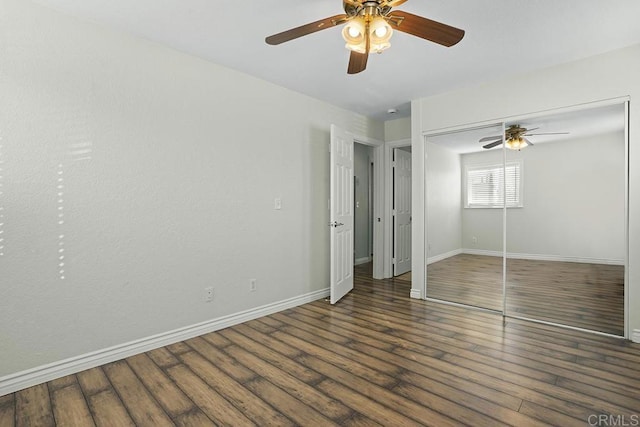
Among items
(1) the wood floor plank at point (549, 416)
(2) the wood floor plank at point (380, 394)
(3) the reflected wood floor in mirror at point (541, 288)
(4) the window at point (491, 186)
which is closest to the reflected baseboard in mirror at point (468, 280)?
(3) the reflected wood floor in mirror at point (541, 288)

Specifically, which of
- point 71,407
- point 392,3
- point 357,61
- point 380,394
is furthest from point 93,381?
point 392,3

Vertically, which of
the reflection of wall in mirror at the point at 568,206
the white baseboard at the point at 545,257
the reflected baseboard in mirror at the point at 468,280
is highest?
the reflection of wall in mirror at the point at 568,206

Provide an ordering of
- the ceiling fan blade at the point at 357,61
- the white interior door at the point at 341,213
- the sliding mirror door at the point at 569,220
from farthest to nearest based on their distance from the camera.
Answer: the white interior door at the point at 341,213
the sliding mirror door at the point at 569,220
the ceiling fan blade at the point at 357,61

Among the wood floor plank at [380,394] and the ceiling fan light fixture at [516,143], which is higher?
the ceiling fan light fixture at [516,143]

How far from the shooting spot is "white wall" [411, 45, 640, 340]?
109 inches

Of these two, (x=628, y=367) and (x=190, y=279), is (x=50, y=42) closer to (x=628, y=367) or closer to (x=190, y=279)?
(x=190, y=279)

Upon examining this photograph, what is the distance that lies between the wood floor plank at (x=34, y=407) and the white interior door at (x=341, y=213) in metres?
2.59

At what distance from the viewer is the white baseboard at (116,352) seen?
2.08 m

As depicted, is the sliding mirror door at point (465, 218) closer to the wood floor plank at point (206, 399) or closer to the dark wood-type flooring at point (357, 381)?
the dark wood-type flooring at point (357, 381)

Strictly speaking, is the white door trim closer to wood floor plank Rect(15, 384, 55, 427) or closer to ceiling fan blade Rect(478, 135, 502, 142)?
ceiling fan blade Rect(478, 135, 502, 142)

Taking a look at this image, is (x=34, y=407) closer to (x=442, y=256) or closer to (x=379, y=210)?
(x=442, y=256)

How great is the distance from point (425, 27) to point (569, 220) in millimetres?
2505

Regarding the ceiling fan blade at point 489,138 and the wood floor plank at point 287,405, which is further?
the ceiling fan blade at point 489,138

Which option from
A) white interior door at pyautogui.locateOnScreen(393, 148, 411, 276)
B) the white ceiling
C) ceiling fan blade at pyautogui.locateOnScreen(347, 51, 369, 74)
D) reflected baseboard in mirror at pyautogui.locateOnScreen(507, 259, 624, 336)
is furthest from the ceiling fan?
white interior door at pyautogui.locateOnScreen(393, 148, 411, 276)
